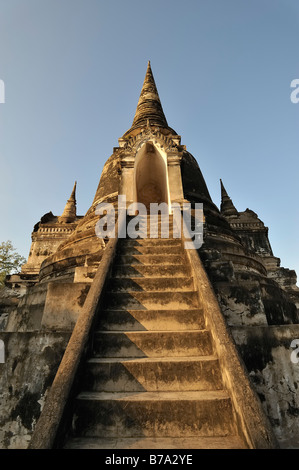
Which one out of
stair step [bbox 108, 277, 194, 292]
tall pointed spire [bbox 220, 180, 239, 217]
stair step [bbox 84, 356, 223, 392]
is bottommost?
stair step [bbox 84, 356, 223, 392]

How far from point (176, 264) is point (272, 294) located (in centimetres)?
196

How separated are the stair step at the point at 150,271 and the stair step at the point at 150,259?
0.24 m

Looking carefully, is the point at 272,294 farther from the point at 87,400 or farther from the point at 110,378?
the point at 87,400

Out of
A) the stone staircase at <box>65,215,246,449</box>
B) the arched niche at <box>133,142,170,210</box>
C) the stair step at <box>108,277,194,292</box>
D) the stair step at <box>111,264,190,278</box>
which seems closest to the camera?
the stone staircase at <box>65,215,246,449</box>

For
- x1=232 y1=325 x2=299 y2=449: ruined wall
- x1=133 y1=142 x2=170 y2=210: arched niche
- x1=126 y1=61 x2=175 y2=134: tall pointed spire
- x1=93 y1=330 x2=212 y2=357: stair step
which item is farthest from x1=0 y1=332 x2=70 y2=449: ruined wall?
x1=126 y1=61 x2=175 y2=134: tall pointed spire

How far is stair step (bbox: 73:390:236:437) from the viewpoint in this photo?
2.01 metres

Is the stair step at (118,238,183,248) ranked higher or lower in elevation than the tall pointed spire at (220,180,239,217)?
lower

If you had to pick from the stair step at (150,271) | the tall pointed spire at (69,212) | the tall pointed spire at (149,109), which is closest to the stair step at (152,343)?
the stair step at (150,271)

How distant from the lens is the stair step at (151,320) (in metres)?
3.02

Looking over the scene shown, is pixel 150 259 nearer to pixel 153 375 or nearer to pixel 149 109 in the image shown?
pixel 153 375

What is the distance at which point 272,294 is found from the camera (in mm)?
4719

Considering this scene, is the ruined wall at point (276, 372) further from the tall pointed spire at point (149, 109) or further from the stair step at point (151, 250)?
the tall pointed spire at point (149, 109)

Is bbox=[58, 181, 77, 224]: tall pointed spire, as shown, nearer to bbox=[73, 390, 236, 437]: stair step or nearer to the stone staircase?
the stone staircase

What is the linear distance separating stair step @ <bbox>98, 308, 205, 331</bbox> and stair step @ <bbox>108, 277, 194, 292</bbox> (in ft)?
1.77
